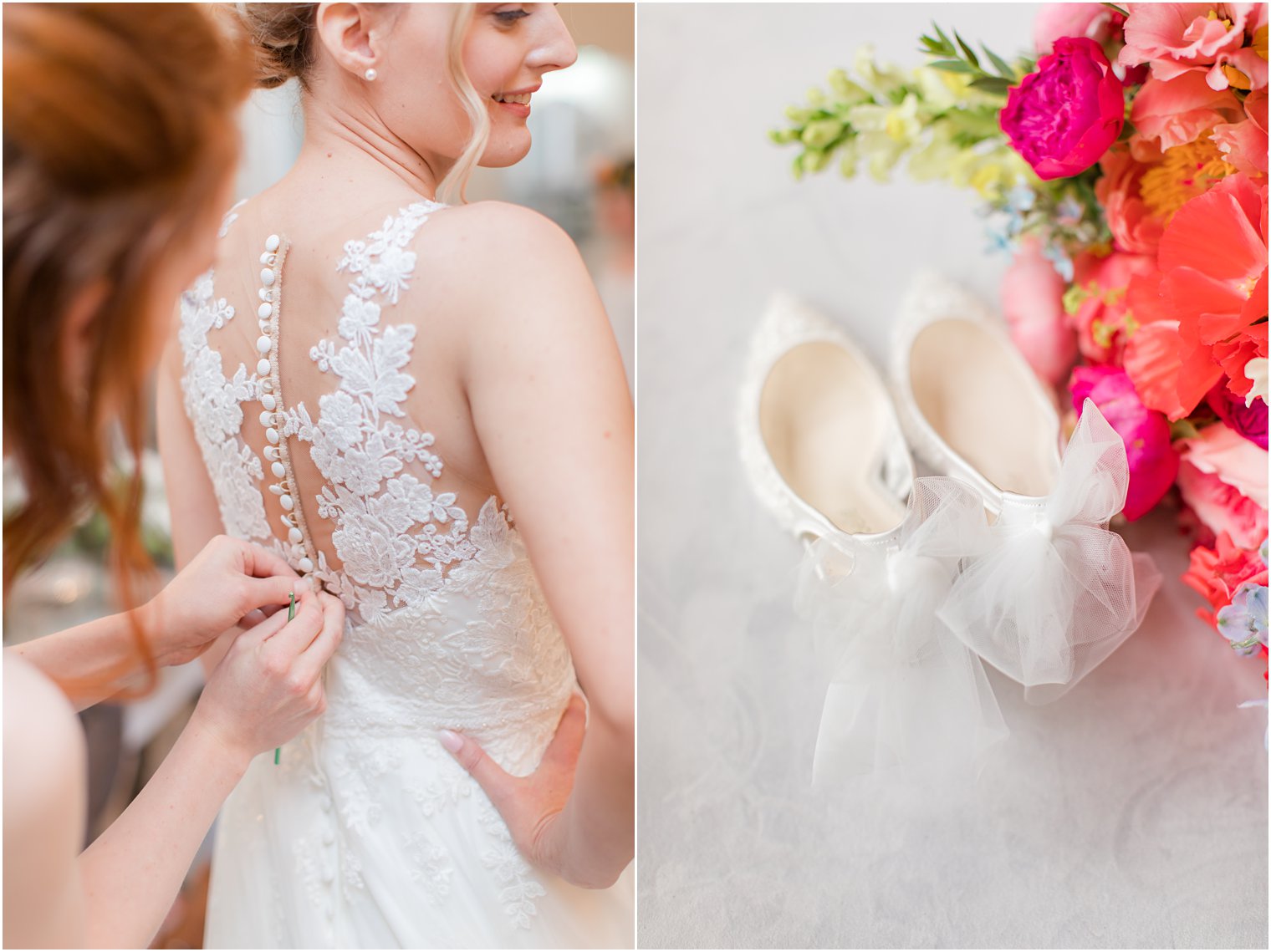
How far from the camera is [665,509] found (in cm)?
115

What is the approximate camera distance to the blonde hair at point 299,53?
634 millimetres

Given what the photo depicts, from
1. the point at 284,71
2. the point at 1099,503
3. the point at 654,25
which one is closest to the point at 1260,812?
the point at 1099,503

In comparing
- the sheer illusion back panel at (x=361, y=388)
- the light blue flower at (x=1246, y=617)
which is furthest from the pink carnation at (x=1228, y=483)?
the sheer illusion back panel at (x=361, y=388)

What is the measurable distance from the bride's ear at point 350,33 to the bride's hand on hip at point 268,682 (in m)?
0.38

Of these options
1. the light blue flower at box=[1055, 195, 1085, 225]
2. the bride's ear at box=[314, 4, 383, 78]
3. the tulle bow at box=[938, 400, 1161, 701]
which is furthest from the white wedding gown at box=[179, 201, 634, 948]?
the light blue flower at box=[1055, 195, 1085, 225]

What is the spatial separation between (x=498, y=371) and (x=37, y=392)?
1.00 feet

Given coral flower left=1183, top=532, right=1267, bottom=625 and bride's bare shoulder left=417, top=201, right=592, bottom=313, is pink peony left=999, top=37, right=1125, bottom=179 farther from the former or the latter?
bride's bare shoulder left=417, top=201, right=592, bottom=313

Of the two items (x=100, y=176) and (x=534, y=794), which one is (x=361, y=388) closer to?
(x=100, y=176)

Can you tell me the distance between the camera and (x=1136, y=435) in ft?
3.07

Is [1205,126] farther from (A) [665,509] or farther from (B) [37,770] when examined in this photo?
(B) [37,770]

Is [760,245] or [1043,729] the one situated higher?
[760,245]

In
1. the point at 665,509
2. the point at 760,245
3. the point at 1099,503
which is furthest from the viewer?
the point at 760,245

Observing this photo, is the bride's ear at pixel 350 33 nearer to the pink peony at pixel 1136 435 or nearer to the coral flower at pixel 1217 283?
the coral flower at pixel 1217 283

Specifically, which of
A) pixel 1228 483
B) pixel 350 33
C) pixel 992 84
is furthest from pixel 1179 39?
pixel 350 33
